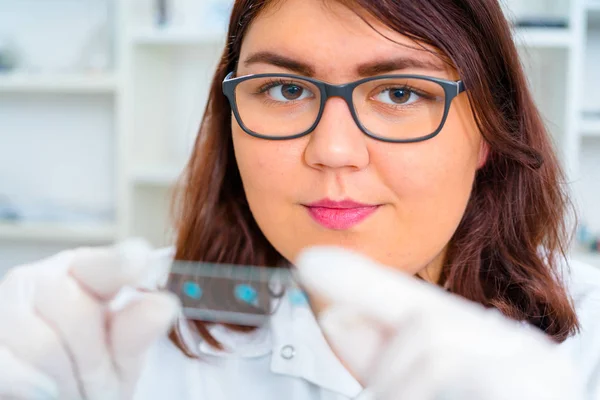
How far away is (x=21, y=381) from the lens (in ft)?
1.43

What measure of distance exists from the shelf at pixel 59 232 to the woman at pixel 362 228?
2.01 ft

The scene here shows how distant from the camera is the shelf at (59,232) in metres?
1.18

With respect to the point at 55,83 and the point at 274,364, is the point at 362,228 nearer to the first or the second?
the point at 274,364

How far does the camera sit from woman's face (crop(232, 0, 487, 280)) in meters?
0.51

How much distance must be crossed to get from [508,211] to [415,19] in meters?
0.24

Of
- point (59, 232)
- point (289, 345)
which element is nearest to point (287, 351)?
point (289, 345)

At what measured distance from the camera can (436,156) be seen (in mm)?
539

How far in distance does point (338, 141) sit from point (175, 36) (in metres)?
0.99

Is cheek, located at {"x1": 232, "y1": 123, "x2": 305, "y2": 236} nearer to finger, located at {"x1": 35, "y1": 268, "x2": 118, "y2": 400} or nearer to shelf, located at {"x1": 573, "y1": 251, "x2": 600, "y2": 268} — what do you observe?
finger, located at {"x1": 35, "y1": 268, "x2": 118, "y2": 400}

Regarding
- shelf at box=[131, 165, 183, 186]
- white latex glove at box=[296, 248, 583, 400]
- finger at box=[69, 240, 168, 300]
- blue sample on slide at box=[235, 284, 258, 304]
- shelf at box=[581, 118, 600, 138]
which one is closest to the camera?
white latex glove at box=[296, 248, 583, 400]

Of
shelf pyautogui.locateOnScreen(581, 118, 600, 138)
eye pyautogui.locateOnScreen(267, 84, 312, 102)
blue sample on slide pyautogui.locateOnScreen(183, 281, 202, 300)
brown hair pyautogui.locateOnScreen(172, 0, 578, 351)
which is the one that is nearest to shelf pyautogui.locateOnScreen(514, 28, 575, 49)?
shelf pyautogui.locateOnScreen(581, 118, 600, 138)

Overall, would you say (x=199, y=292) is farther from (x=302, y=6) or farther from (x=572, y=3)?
(x=572, y=3)

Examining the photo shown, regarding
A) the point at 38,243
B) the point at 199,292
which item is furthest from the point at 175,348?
the point at 38,243

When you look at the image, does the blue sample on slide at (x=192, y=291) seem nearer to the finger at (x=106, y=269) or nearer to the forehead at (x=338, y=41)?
the finger at (x=106, y=269)
